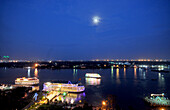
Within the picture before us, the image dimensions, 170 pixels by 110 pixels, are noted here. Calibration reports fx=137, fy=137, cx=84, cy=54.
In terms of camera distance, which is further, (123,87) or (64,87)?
(123,87)

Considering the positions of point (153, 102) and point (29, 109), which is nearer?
point (29, 109)

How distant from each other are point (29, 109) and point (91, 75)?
1727cm

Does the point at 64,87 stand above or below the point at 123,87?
above

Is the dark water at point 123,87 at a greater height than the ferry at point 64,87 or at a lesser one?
lesser

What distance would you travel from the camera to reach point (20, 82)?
1825 cm

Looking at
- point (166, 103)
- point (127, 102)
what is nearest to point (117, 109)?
point (127, 102)

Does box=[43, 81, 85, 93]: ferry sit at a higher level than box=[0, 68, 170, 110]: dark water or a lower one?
higher

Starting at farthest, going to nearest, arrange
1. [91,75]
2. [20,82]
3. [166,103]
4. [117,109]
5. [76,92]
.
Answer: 1. [91,75]
2. [20,82]
3. [76,92]
4. [166,103]
5. [117,109]

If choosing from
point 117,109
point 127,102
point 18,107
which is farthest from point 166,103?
point 18,107

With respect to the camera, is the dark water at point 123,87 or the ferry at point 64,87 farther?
the ferry at point 64,87

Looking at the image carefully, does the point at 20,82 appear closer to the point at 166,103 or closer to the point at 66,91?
the point at 66,91

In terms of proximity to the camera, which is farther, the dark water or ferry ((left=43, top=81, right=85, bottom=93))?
ferry ((left=43, top=81, right=85, bottom=93))

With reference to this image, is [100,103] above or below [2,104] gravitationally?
below

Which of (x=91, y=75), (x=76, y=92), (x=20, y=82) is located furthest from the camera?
(x=91, y=75)
